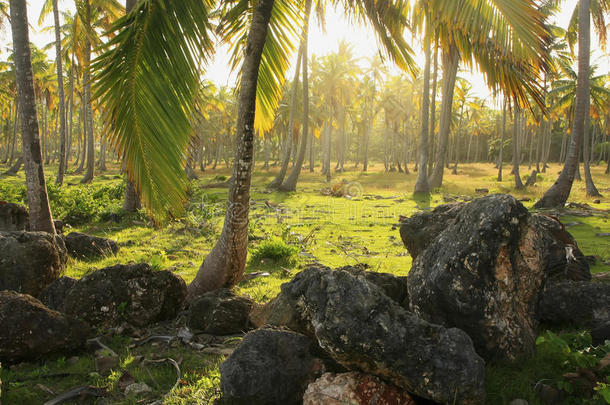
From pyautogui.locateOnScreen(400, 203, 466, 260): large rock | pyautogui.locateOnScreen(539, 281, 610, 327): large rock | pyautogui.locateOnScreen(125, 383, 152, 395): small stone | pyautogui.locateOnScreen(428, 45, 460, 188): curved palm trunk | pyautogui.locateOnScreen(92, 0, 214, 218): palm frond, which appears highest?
pyautogui.locateOnScreen(428, 45, 460, 188): curved palm trunk

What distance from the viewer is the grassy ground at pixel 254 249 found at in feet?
11.9

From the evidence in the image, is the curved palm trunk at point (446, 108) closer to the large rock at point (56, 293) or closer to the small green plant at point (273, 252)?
the small green plant at point (273, 252)

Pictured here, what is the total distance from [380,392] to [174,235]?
889 centimetres

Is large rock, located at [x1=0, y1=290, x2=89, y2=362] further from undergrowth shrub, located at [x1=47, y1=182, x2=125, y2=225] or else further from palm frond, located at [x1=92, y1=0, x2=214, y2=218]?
undergrowth shrub, located at [x1=47, y1=182, x2=125, y2=225]

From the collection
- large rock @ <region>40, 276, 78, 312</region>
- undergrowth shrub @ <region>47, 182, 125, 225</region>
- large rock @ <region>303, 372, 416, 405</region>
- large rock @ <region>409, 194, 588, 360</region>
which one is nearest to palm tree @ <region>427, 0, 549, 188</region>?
large rock @ <region>409, 194, 588, 360</region>

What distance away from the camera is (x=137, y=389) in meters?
3.71

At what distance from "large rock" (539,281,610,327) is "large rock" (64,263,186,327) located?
15.8 ft

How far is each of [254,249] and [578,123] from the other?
46.3 feet

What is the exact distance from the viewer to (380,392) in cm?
291

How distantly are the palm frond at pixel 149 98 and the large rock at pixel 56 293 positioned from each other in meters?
1.95

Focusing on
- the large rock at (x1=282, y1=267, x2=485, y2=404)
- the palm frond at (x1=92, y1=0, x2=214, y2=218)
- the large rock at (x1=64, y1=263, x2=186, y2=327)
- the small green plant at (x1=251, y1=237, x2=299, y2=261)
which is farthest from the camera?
the small green plant at (x1=251, y1=237, x2=299, y2=261)

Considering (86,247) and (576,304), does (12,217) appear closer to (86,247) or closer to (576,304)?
(86,247)

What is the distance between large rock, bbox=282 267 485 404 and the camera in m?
2.76

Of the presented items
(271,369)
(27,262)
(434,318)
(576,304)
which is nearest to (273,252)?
(27,262)
